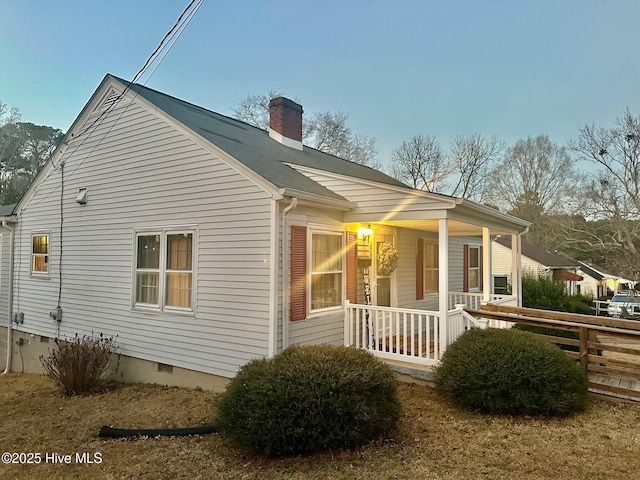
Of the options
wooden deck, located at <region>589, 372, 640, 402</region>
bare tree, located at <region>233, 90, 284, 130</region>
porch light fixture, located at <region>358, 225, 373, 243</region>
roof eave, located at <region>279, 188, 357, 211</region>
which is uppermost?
bare tree, located at <region>233, 90, 284, 130</region>

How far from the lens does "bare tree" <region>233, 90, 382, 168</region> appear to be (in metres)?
27.4

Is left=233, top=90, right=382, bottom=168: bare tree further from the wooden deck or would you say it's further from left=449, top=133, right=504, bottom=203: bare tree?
the wooden deck

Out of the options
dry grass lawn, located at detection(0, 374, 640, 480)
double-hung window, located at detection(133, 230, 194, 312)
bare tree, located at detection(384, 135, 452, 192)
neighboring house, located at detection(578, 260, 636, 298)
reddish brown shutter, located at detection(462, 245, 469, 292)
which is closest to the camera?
dry grass lawn, located at detection(0, 374, 640, 480)

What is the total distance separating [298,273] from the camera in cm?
671

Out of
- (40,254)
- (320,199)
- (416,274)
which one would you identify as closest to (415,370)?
(320,199)

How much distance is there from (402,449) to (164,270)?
524 cm

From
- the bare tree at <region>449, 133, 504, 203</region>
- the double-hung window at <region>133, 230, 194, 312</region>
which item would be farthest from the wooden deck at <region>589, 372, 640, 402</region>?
the bare tree at <region>449, 133, 504, 203</region>

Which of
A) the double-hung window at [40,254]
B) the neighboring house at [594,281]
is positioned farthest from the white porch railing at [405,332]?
the neighboring house at [594,281]

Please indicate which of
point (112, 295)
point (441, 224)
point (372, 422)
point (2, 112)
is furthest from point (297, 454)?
point (2, 112)

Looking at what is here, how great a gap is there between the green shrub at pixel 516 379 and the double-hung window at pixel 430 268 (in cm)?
506

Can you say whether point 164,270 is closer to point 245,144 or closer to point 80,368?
point 80,368

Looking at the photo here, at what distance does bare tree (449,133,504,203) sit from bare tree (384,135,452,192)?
0.86 meters

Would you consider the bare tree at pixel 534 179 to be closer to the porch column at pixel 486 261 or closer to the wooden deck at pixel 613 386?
the porch column at pixel 486 261

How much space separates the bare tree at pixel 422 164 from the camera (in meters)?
29.7
